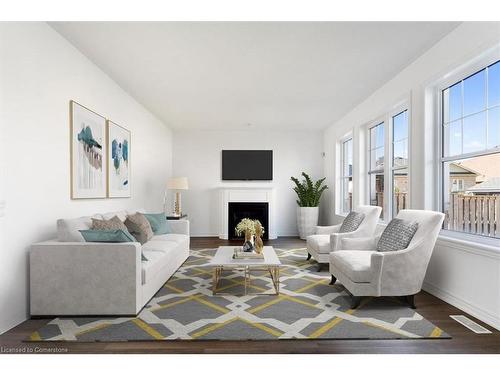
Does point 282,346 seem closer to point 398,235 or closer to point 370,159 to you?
point 398,235

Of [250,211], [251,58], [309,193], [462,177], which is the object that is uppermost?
[251,58]

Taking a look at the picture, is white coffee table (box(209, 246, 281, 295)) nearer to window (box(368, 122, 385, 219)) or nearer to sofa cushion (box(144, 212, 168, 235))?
sofa cushion (box(144, 212, 168, 235))

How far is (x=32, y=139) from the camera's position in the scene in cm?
281

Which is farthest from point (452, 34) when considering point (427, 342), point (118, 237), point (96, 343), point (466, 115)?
point (96, 343)

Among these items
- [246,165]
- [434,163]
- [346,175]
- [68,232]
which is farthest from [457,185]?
[246,165]

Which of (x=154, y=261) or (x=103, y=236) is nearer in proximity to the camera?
(x=103, y=236)

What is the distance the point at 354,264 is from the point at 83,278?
8.19 ft

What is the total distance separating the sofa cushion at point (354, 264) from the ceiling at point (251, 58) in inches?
85.8

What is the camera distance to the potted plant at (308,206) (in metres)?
7.36

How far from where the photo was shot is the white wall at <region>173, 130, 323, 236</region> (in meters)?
7.84

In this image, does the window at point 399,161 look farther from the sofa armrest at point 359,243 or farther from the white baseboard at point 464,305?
the white baseboard at point 464,305

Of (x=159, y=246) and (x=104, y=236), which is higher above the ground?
(x=104, y=236)

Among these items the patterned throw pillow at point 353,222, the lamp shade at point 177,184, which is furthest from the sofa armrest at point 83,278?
the lamp shade at point 177,184

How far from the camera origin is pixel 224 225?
745cm
